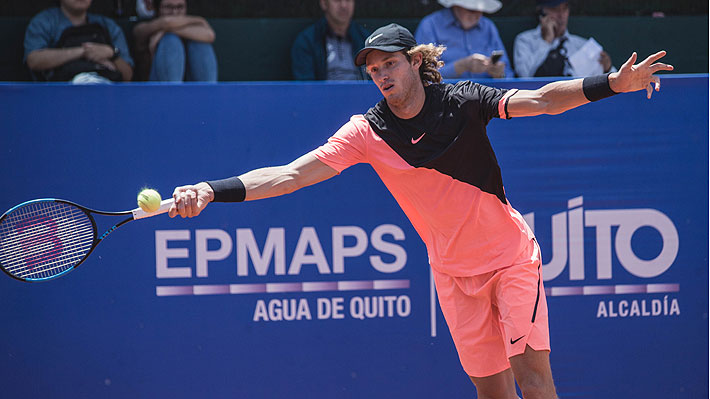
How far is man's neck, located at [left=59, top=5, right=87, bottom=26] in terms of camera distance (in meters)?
5.53

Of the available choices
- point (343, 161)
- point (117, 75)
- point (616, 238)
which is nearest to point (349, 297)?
point (343, 161)

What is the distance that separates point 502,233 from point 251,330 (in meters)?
1.70

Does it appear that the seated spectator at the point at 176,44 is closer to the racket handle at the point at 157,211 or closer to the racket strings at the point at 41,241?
the racket strings at the point at 41,241

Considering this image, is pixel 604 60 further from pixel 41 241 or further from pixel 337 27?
pixel 41 241

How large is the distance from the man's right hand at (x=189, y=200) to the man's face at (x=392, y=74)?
0.88 m

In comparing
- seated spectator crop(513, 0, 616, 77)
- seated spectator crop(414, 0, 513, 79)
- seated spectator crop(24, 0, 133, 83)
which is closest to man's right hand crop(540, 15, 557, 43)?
seated spectator crop(513, 0, 616, 77)

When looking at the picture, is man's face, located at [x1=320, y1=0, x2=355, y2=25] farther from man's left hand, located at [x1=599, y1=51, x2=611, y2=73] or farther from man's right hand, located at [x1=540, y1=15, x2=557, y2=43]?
man's left hand, located at [x1=599, y1=51, x2=611, y2=73]

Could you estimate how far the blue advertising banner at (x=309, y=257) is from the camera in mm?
4512

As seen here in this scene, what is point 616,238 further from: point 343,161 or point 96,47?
point 96,47

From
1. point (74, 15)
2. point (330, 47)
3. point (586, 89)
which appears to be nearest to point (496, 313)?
point (586, 89)

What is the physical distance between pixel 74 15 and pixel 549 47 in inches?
131

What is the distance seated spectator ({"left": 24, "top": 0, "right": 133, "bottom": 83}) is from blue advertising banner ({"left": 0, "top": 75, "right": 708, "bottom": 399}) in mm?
919

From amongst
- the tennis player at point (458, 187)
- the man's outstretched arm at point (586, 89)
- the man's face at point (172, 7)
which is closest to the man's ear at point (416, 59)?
the tennis player at point (458, 187)

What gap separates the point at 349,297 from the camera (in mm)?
4648
